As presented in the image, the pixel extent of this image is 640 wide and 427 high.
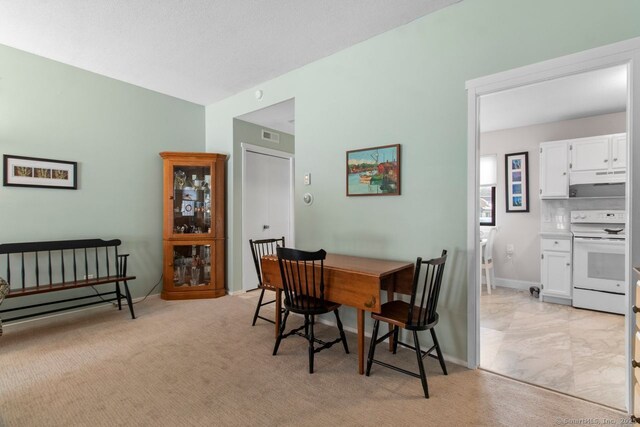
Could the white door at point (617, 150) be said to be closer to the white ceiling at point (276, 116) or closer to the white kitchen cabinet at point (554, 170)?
the white kitchen cabinet at point (554, 170)

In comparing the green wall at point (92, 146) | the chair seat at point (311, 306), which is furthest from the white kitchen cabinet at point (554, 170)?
the green wall at point (92, 146)

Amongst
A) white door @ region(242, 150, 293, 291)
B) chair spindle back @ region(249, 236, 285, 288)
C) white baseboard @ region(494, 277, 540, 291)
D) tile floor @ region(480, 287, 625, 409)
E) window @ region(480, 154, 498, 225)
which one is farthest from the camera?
window @ region(480, 154, 498, 225)

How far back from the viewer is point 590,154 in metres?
3.82

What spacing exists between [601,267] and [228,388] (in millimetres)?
4144

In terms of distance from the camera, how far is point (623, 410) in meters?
1.75

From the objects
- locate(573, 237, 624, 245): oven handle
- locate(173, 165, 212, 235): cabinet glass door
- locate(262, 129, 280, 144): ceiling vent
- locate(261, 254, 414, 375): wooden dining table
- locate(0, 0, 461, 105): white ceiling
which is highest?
locate(0, 0, 461, 105): white ceiling

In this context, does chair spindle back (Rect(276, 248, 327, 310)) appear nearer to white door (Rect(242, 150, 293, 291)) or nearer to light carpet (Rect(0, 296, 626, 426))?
light carpet (Rect(0, 296, 626, 426))

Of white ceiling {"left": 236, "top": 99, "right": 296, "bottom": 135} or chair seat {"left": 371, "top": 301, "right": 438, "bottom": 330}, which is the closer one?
chair seat {"left": 371, "top": 301, "right": 438, "bottom": 330}

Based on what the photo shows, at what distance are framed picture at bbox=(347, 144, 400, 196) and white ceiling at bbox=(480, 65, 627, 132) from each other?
1.36 metres

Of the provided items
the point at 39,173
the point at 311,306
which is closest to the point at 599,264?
the point at 311,306

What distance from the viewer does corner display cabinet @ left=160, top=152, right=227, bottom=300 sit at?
3939mm

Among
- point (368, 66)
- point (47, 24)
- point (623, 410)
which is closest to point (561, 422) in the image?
point (623, 410)

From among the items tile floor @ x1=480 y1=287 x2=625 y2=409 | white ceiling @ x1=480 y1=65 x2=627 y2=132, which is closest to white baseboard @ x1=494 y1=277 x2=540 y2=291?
tile floor @ x1=480 y1=287 x2=625 y2=409

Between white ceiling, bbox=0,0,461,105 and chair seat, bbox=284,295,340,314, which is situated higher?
white ceiling, bbox=0,0,461,105
